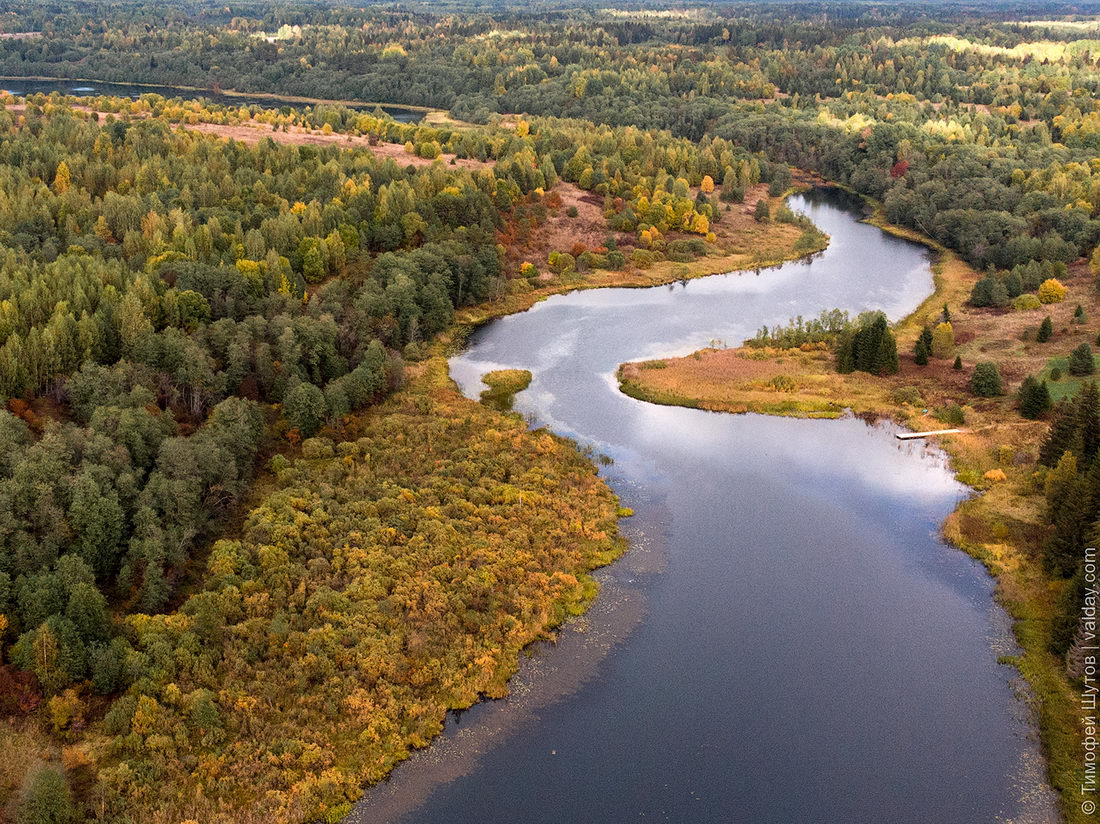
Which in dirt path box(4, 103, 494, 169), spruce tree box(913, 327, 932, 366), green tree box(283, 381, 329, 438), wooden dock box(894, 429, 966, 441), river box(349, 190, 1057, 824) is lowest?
river box(349, 190, 1057, 824)

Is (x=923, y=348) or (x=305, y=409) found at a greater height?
(x=305, y=409)

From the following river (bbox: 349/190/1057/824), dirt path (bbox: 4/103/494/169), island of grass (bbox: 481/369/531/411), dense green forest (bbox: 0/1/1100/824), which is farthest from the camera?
dirt path (bbox: 4/103/494/169)

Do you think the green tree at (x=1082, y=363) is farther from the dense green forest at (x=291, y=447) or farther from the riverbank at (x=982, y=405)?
the dense green forest at (x=291, y=447)

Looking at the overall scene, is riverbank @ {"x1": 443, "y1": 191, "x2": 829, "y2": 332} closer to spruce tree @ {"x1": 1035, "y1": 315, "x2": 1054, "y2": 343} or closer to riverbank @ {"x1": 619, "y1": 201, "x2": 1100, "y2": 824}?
riverbank @ {"x1": 619, "y1": 201, "x2": 1100, "y2": 824}

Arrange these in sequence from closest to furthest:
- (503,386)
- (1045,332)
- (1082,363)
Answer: (1082,363) < (503,386) < (1045,332)

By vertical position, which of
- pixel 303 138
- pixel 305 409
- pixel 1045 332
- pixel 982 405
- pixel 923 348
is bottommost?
pixel 982 405

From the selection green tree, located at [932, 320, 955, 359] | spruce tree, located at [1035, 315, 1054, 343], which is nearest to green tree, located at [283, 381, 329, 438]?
green tree, located at [932, 320, 955, 359]

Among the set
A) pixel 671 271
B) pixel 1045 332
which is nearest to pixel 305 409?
pixel 671 271

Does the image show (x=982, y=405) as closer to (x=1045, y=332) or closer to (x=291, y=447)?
(x=1045, y=332)
